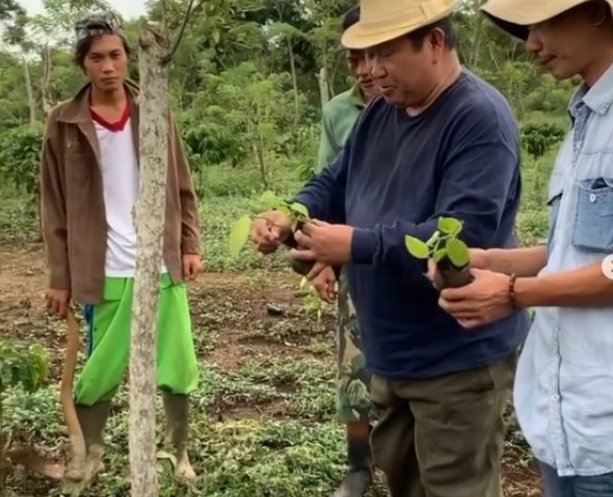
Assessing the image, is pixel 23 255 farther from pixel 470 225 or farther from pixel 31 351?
pixel 470 225

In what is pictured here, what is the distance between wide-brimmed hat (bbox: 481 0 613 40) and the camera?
1.83 metres

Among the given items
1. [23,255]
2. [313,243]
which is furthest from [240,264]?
[313,243]

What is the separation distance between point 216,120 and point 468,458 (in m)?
13.9

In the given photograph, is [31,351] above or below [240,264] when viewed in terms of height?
above

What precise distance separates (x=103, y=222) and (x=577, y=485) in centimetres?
220

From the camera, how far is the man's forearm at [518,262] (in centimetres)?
219

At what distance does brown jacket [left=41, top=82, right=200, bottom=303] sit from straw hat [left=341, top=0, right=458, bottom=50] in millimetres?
1265

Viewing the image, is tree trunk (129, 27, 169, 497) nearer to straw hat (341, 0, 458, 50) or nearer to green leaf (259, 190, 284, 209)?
green leaf (259, 190, 284, 209)

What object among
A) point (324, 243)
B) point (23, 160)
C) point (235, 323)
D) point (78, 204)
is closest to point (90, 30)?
point (78, 204)

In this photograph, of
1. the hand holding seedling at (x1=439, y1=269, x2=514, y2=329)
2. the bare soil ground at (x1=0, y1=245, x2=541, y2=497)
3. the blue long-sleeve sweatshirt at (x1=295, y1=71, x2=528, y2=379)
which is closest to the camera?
the hand holding seedling at (x1=439, y1=269, x2=514, y2=329)

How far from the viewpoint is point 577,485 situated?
1.91 meters

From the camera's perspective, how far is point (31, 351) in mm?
3410

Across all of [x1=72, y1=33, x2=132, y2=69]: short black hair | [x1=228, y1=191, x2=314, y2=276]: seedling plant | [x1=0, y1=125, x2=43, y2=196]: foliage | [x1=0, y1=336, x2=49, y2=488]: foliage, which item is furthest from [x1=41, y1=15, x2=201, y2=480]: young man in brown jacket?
[x1=0, y1=125, x2=43, y2=196]: foliage

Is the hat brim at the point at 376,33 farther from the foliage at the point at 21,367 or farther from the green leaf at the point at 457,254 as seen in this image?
the foliage at the point at 21,367
